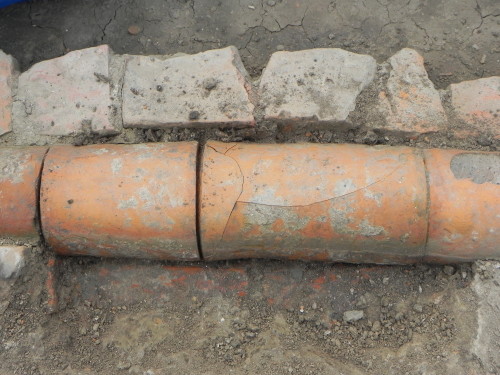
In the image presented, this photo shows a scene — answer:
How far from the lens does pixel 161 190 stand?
8.13 feet

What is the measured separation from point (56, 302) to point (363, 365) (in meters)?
1.37

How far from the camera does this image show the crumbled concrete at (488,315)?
7.82 feet

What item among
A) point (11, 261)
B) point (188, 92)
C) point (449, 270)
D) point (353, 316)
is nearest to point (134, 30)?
point (188, 92)

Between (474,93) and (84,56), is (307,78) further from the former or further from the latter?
(84,56)

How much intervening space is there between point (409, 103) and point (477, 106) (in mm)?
330

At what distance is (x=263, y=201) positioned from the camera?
2.44 m

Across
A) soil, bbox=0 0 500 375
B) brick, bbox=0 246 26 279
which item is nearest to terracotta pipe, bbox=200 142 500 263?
soil, bbox=0 0 500 375

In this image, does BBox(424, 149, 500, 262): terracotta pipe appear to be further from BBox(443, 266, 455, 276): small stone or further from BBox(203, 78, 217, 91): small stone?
BBox(203, 78, 217, 91): small stone

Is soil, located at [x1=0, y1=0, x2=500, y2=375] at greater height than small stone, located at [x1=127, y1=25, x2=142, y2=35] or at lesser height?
lesser

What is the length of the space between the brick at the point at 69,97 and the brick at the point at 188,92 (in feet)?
0.37

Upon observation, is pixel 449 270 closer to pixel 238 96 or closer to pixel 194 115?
pixel 238 96

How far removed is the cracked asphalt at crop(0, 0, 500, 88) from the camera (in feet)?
10.6

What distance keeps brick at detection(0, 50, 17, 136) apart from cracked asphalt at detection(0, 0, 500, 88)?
0.38m

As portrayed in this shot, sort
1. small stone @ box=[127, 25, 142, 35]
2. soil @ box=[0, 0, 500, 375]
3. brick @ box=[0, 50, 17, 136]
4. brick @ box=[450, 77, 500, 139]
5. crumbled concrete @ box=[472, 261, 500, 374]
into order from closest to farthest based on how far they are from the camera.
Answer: crumbled concrete @ box=[472, 261, 500, 374]
soil @ box=[0, 0, 500, 375]
brick @ box=[450, 77, 500, 139]
brick @ box=[0, 50, 17, 136]
small stone @ box=[127, 25, 142, 35]
